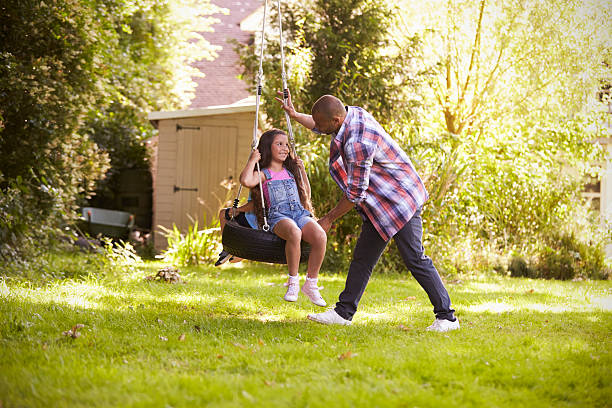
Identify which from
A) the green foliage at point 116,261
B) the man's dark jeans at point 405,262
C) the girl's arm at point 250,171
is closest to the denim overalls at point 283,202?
the girl's arm at point 250,171

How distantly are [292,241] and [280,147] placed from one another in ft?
2.89

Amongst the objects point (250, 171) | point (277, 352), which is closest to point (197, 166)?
point (250, 171)

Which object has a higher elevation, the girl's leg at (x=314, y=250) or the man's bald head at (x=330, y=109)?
the man's bald head at (x=330, y=109)

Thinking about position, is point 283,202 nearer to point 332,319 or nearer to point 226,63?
point 332,319

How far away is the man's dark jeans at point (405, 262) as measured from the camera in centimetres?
457

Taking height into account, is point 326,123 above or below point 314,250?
above

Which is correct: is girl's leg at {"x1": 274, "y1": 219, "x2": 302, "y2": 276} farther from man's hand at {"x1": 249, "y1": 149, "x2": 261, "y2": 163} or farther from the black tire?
man's hand at {"x1": 249, "y1": 149, "x2": 261, "y2": 163}

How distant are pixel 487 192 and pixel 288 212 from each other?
21.8 feet

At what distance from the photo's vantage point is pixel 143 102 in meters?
15.6

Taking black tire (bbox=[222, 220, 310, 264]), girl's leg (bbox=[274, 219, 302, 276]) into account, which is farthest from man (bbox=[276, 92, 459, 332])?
black tire (bbox=[222, 220, 310, 264])

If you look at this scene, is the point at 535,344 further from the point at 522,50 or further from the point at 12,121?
the point at 522,50

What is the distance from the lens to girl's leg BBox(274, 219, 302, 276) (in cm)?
463

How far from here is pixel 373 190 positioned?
4508 millimetres

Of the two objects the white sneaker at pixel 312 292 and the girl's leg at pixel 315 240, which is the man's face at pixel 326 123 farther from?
the white sneaker at pixel 312 292
